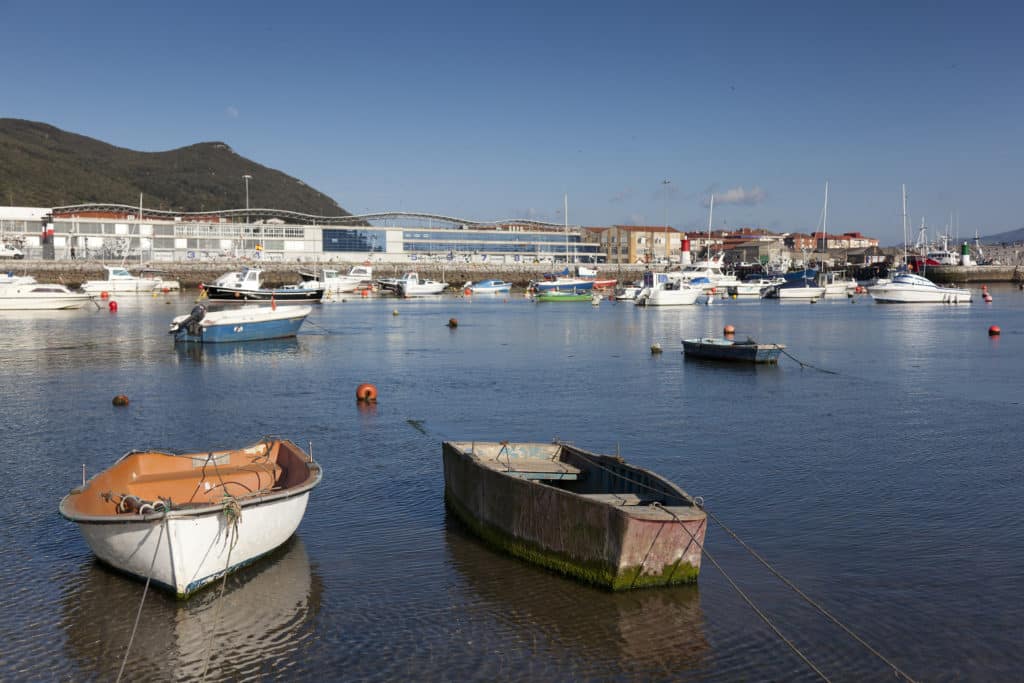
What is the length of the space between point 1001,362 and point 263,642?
33511 mm

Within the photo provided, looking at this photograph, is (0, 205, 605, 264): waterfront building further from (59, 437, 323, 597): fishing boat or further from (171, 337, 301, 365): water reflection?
(59, 437, 323, 597): fishing boat

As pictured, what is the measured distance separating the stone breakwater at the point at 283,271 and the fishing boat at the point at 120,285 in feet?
34.4

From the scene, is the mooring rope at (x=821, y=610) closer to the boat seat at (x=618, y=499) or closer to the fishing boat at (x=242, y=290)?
the boat seat at (x=618, y=499)

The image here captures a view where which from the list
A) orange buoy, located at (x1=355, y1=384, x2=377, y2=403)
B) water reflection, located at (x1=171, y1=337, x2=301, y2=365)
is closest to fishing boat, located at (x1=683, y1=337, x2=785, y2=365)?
orange buoy, located at (x1=355, y1=384, x2=377, y2=403)

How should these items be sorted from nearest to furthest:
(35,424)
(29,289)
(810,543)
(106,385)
→ (810,543)
(35,424)
(106,385)
(29,289)

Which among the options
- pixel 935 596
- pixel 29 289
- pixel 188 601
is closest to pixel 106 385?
pixel 188 601

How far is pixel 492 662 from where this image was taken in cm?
865

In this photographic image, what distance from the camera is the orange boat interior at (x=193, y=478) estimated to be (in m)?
11.1

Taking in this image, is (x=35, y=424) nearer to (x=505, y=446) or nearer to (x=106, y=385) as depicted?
(x=106, y=385)

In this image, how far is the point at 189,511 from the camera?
31.6ft

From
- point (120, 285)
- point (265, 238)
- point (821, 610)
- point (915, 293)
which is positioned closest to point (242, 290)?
point (120, 285)

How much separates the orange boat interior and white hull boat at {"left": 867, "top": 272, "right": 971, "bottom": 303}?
78.1m

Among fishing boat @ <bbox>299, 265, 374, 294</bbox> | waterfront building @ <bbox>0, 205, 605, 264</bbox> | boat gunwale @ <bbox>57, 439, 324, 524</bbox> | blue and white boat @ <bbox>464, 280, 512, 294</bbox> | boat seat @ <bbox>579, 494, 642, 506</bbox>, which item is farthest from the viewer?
waterfront building @ <bbox>0, 205, 605, 264</bbox>

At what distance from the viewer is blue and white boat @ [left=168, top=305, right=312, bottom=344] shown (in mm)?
40250
